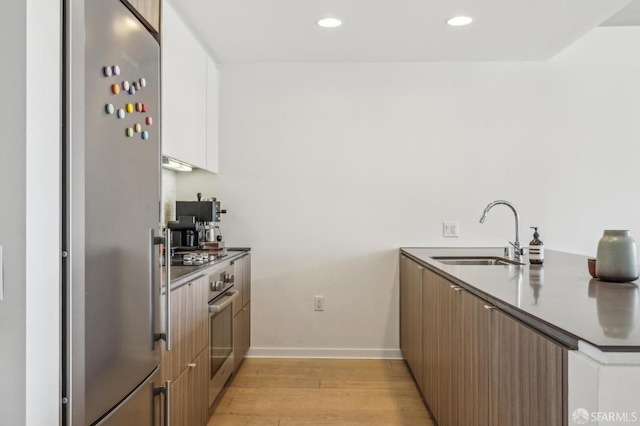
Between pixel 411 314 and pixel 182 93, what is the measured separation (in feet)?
6.49

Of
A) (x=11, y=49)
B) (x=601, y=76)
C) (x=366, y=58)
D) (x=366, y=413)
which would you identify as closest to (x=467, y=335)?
(x=366, y=413)

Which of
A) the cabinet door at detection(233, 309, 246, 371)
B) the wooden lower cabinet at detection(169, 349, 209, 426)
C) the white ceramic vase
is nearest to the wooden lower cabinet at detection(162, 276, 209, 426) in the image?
the wooden lower cabinet at detection(169, 349, 209, 426)

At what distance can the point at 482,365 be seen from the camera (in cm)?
149

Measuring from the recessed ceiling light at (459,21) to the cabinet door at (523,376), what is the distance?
204 cm

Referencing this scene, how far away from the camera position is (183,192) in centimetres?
356

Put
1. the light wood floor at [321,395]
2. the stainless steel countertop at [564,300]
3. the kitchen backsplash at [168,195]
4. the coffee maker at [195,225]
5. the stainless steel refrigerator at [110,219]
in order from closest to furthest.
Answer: the stainless steel countertop at [564,300] < the stainless steel refrigerator at [110,219] < the light wood floor at [321,395] < the coffee maker at [195,225] < the kitchen backsplash at [168,195]

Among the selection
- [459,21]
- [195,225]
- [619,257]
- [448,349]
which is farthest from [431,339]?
[459,21]

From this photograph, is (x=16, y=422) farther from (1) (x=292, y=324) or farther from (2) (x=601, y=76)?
(2) (x=601, y=76)

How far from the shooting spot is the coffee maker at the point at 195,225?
9.86 feet

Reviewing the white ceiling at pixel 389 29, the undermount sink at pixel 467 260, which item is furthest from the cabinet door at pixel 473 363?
the white ceiling at pixel 389 29

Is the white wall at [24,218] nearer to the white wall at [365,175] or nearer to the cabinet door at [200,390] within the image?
the cabinet door at [200,390]

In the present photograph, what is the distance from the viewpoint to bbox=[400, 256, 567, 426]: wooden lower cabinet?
103 centimetres

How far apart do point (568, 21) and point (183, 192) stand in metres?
2.86

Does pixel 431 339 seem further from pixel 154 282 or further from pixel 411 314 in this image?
pixel 154 282
